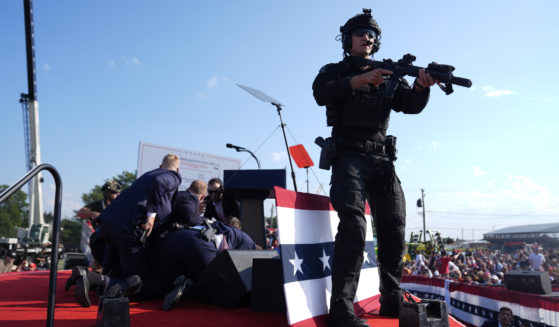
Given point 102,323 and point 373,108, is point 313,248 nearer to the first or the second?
point 373,108

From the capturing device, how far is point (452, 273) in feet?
52.7

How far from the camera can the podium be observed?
365 inches

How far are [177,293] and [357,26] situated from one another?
2.56 m

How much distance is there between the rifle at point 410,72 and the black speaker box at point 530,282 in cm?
643

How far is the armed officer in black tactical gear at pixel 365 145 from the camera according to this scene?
8.70ft

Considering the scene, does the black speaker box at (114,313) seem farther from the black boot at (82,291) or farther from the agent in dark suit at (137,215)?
the agent in dark suit at (137,215)

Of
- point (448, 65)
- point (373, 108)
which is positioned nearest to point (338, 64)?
point (373, 108)

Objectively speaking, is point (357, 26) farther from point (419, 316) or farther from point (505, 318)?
point (505, 318)

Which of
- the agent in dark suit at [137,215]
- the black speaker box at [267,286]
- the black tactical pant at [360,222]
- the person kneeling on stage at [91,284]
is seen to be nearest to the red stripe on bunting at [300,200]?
the black tactical pant at [360,222]

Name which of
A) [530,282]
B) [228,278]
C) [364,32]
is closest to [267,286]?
[228,278]

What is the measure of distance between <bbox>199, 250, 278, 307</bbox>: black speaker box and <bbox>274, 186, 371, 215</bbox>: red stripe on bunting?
0.94 meters

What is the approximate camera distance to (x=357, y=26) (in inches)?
119

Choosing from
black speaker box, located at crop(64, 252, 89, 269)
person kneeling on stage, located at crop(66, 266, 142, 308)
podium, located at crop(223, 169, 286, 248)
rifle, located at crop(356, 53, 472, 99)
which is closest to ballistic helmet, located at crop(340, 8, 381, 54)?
rifle, located at crop(356, 53, 472, 99)

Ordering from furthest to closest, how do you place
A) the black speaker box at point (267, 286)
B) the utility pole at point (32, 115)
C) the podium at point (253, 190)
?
the utility pole at point (32, 115)
the podium at point (253, 190)
the black speaker box at point (267, 286)
